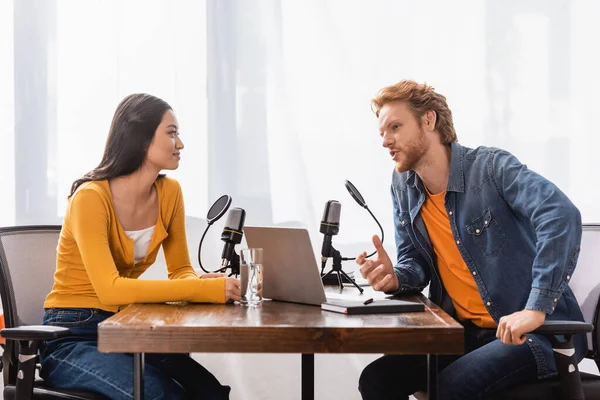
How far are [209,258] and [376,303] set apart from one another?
1.51 m

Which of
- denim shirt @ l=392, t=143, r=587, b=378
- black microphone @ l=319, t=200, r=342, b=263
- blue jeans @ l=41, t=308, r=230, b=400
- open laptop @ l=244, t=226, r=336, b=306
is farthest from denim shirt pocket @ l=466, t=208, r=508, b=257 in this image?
blue jeans @ l=41, t=308, r=230, b=400

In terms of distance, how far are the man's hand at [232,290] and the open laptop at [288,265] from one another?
0.11 m

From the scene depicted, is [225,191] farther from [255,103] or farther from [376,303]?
[376,303]

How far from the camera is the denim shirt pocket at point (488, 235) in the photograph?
2.00 metres

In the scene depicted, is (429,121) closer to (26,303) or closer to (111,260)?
(111,260)

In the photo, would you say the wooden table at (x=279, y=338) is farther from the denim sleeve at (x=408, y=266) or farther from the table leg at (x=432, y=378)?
the denim sleeve at (x=408, y=266)

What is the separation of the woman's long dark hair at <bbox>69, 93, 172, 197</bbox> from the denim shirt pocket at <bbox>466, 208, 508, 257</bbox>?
1001 mm

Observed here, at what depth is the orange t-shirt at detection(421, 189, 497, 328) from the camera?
2059 millimetres

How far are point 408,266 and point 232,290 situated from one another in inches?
24.9

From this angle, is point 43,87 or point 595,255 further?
point 43,87

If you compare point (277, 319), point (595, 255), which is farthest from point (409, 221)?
point (277, 319)

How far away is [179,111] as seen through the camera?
301cm

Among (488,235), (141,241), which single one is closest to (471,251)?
(488,235)

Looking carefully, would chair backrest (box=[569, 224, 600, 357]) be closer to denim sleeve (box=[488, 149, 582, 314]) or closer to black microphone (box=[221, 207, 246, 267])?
denim sleeve (box=[488, 149, 582, 314])
